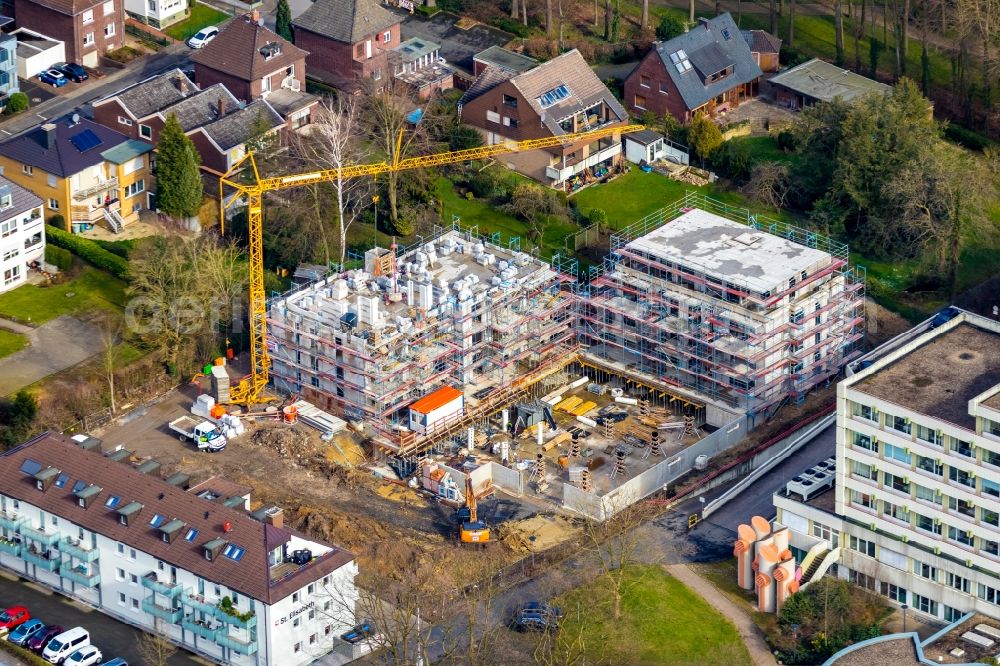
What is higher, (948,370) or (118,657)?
(948,370)

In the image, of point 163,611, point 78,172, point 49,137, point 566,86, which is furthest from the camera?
point 566,86

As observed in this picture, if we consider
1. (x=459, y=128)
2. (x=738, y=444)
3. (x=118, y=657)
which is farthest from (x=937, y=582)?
(x=459, y=128)

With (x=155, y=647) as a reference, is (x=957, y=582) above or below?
above

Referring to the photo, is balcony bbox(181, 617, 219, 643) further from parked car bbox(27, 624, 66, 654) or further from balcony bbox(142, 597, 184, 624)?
parked car bbox(27, 624, 66, 654)

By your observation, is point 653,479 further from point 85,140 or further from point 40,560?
point 85,140

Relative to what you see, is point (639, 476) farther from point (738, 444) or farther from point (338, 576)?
point (338, 576)

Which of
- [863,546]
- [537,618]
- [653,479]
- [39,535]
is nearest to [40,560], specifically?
[39,535]

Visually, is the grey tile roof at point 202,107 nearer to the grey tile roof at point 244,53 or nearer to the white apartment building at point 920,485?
the grey tile roof at point 244,53

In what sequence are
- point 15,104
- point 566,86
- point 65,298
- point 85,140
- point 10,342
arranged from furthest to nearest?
point 15,104 < point 566,86 < point 85,140 < point 65,298 < point 10,342
